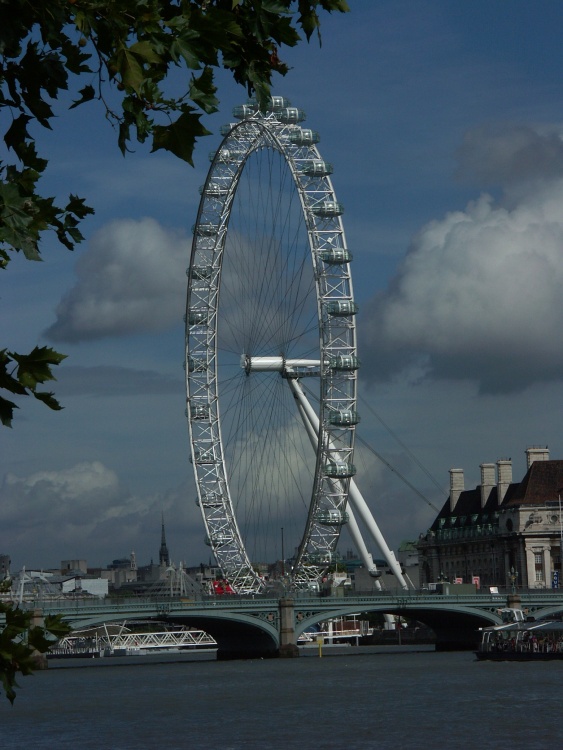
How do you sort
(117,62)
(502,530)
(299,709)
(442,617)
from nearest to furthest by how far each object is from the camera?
(117,62) → (299,709) → (442,617) → (502,530)

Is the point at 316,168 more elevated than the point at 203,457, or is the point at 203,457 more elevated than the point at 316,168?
the point at 316,168

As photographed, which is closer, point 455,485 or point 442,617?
point 442,617

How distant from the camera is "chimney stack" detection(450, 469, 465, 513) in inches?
7003

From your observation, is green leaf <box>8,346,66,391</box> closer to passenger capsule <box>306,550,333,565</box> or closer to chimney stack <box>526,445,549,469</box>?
passenger capsule <box>306,550,333,565</box>

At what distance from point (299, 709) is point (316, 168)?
39997 millimetres

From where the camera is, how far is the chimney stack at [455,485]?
177887 millimetres

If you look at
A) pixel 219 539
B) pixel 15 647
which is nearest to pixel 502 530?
pixel 219 539

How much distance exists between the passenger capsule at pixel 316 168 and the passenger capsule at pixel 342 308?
6880 mm

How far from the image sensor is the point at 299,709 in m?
53.0

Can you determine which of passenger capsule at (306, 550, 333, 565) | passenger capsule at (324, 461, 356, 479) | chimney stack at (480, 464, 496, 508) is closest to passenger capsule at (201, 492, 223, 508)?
passenger capsule at (306, 550, 333, 565)

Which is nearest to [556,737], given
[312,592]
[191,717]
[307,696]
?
[191,717]

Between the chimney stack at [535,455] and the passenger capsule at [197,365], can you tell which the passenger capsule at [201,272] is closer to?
the passenger capsule at [197,365]

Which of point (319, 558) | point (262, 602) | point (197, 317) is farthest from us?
point (197, 317)

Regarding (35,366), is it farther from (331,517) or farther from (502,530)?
(502,530)
